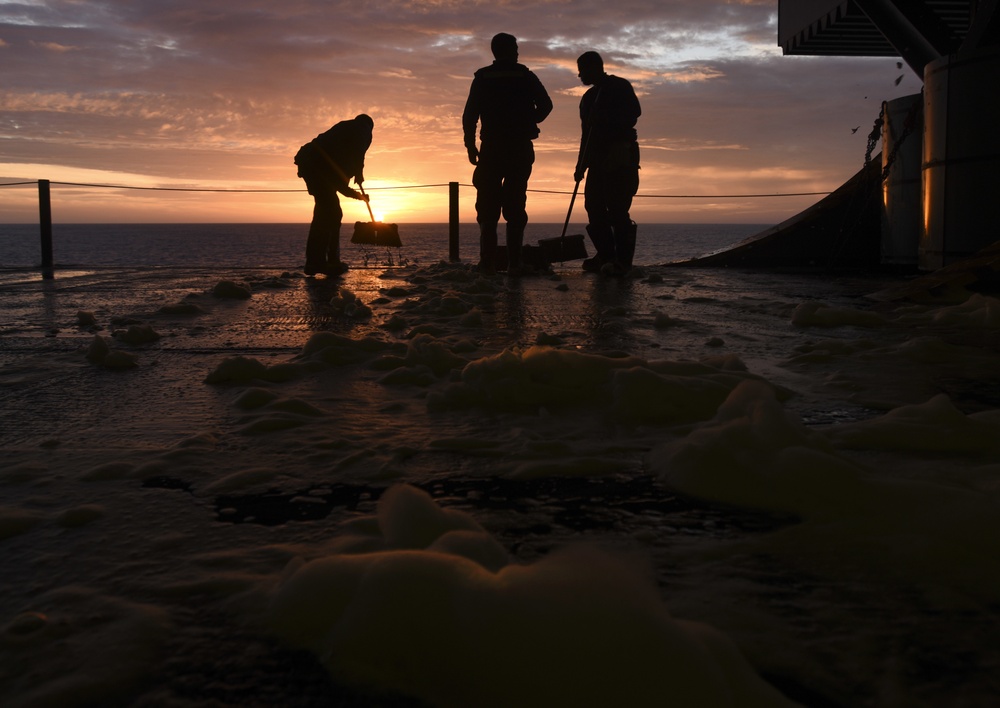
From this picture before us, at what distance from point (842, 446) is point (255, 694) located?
133 centimetres

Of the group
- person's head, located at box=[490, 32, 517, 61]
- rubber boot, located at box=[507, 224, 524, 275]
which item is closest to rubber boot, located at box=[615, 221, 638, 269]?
rubber boot, located at box=[507, 224, 524, 275]

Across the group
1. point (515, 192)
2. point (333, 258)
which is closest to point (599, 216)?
point (515, 192)

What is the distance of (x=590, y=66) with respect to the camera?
24.3ft

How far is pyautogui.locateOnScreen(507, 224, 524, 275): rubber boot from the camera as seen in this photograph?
7.52 m

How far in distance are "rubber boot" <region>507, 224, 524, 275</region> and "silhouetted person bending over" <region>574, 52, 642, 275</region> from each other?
2.45 ft

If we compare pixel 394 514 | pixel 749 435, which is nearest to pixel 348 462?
pixel 394 514

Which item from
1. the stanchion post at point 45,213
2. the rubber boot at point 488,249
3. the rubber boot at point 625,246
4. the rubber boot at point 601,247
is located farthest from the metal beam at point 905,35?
the stanchion post at point 45,213

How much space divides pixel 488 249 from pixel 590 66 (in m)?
1.95

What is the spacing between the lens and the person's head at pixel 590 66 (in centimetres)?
738

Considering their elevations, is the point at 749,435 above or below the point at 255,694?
above

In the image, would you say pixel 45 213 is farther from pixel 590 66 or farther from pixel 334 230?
pixel 590 66

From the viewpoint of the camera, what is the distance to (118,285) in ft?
22.2

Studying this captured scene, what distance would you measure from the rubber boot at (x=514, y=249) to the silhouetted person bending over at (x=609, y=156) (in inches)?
29.4

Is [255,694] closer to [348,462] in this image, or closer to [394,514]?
[394,514]
